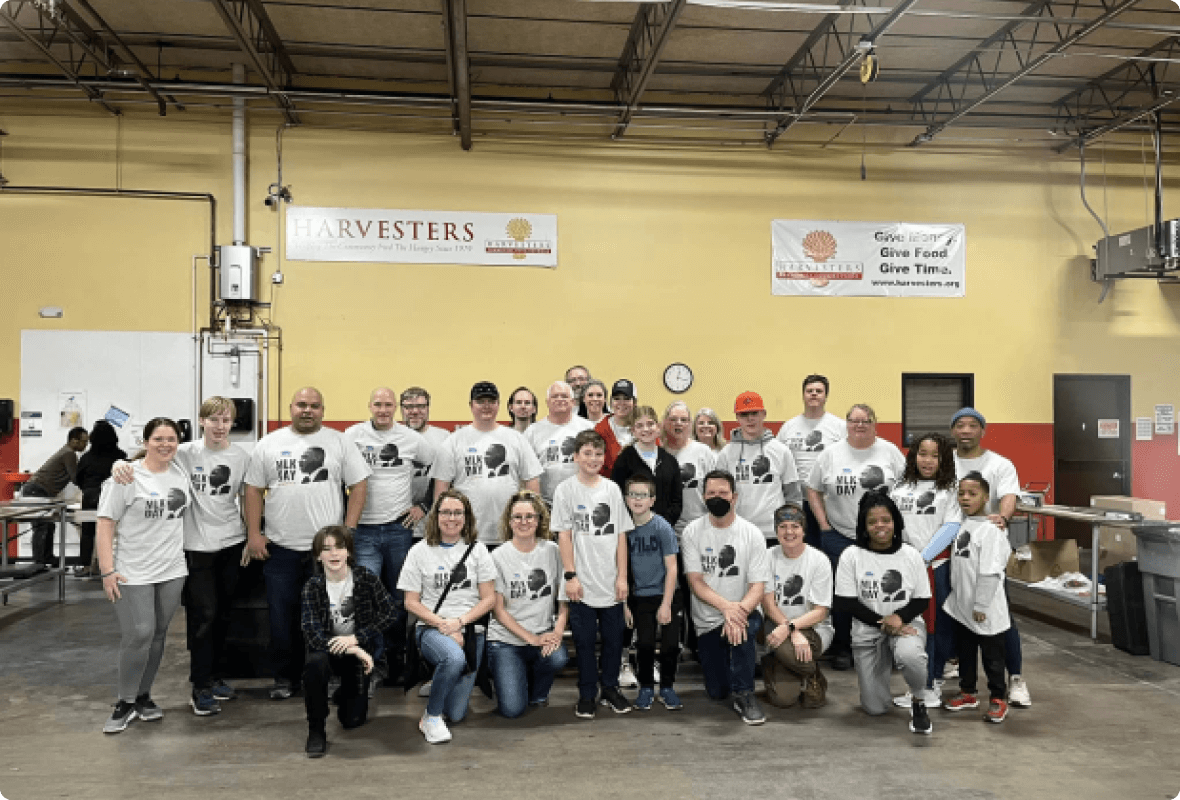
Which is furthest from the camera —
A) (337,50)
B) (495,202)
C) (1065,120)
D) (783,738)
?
(1065,120)

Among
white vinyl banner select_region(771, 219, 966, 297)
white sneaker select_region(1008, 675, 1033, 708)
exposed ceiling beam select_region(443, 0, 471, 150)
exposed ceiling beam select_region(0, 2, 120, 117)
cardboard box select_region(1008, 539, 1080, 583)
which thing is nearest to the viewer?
white sneaker select_region(1008, 675, 1033, 708)

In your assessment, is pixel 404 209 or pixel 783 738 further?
pixel 404 209

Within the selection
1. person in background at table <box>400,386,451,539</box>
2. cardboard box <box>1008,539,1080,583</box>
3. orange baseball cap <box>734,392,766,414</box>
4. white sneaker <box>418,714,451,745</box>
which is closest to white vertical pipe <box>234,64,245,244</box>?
person in background at table <box>400,386,451,539</box>

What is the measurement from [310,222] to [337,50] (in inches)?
69.5

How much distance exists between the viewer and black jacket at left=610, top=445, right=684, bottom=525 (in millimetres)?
4379

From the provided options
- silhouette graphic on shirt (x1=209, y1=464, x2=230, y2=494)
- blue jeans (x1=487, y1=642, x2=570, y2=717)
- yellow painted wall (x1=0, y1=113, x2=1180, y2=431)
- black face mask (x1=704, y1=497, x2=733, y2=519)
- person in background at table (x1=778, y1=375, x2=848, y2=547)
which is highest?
yellow painted wall (x1=0, y1=113, x2=1180, y2=431)

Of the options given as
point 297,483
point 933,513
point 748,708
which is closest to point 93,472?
point 297,483

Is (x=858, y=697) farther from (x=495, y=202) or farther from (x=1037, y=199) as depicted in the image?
(x=1037, y=199)

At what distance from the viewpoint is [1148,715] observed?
4105 mm

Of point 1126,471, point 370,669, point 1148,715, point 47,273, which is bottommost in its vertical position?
point 1148,715

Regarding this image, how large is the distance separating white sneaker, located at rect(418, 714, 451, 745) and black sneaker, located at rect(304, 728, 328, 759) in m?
0.46

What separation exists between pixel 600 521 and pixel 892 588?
1553 millimetres

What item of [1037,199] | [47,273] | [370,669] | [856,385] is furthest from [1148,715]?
[47,273]

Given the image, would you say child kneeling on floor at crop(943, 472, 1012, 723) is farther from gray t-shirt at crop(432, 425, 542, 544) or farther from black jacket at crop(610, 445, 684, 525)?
gray t-shirt at crop(432, 425, 542, 544)
